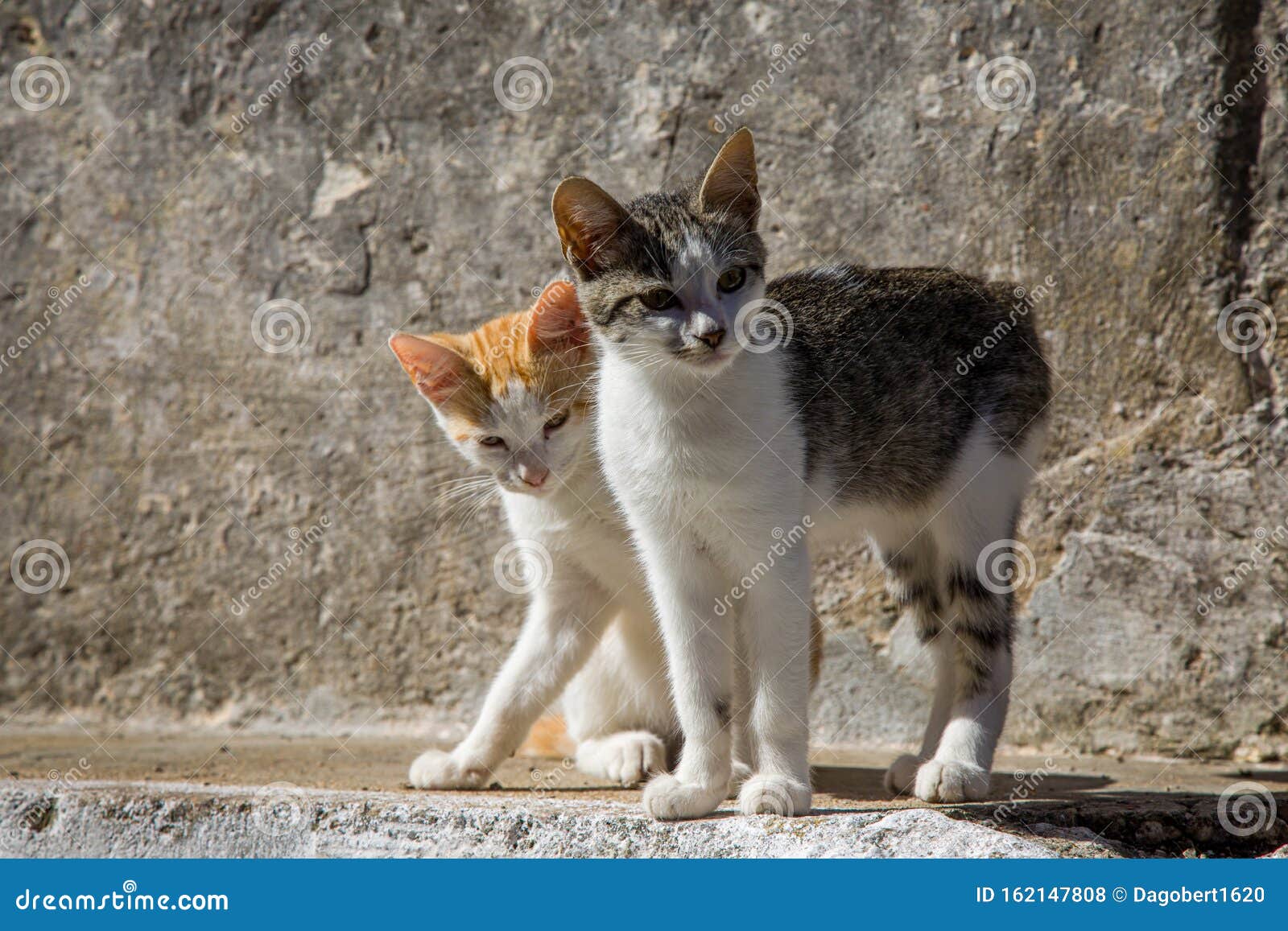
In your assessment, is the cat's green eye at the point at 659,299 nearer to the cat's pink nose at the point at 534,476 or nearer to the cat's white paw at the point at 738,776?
the cat's pink nose at the point at 534,476

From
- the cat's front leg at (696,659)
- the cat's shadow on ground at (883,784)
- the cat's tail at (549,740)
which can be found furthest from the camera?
the cat's tail at (549,740)

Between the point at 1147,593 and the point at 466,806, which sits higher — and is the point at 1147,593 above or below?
above

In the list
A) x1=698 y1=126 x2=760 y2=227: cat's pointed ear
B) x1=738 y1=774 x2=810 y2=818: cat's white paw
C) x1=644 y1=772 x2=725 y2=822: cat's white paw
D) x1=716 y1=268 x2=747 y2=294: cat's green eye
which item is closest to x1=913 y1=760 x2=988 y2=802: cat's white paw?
x1=738 y1=774 x2=810 y2=818: cat's white paw

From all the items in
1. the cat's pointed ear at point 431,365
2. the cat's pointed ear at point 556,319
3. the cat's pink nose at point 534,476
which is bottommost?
the cat's pink nose at point 534,476

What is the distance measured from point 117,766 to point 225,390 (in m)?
1.45

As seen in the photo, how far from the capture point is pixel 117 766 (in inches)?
142

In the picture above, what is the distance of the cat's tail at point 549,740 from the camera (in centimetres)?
381

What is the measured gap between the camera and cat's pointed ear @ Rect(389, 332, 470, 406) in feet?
10.3

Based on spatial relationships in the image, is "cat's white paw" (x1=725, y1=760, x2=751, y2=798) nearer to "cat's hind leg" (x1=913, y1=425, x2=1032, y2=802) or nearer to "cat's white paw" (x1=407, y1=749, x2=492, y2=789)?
"cat's hind leg" (x1=913, y1=425, x2=1032, y2=802)

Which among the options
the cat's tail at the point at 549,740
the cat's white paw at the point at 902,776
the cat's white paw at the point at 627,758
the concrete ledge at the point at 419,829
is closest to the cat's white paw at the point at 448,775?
the concrete ledge at the point at 419,829

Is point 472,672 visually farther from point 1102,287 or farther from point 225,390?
point 1102,287

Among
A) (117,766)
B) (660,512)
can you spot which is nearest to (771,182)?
(660,512)

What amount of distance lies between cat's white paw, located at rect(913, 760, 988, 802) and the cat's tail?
52.4 inches

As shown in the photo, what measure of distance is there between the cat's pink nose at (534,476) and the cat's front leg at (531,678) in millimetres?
309
